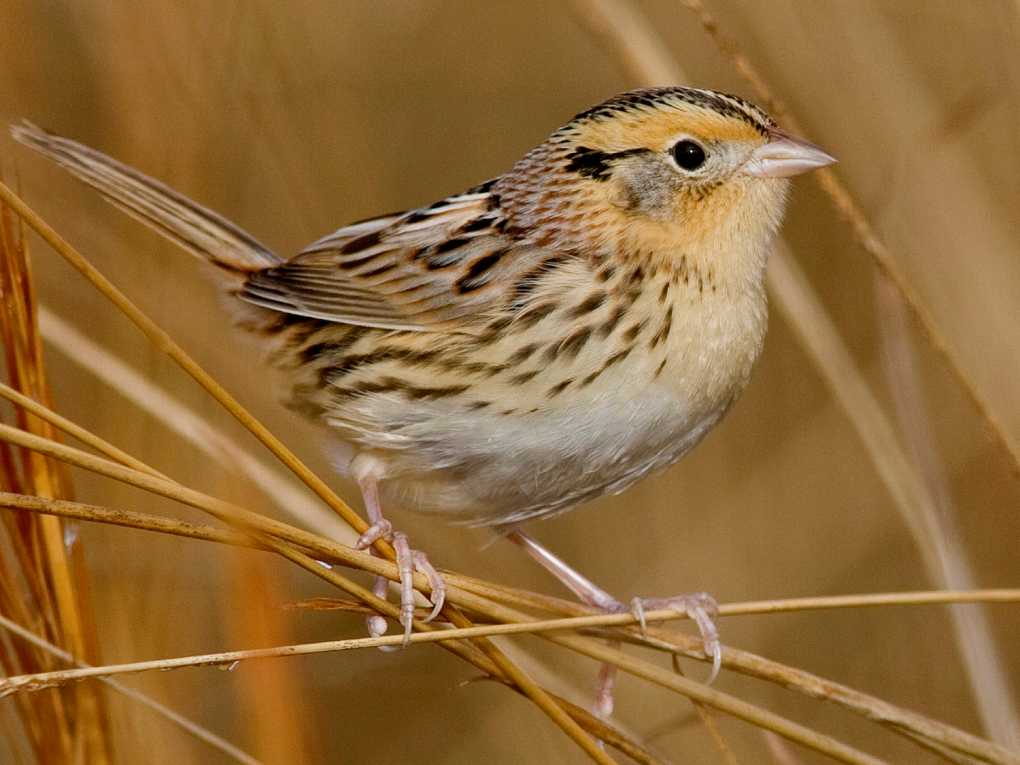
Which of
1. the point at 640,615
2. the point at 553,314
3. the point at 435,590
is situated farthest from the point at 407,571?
the point at 553,314

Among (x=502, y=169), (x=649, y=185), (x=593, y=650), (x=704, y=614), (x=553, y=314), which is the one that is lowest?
(x=704, y=614)

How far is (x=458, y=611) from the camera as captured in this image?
7.20 feet

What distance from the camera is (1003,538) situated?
4.24 meters

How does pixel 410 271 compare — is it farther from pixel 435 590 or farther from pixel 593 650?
pixel 593 650

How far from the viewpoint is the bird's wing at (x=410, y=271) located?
2812 millimetres

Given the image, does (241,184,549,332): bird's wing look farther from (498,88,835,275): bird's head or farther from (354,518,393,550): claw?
(354,518,393,550): claw

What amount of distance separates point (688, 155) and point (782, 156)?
18 cm

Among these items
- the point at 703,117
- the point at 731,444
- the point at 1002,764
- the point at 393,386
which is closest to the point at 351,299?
the point at 393,386

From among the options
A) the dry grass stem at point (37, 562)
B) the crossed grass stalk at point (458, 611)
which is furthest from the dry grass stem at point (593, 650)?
the dry grass stem at point (37, 562)

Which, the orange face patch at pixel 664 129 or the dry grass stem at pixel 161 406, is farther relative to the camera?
the orange face patch at pixel 664 129

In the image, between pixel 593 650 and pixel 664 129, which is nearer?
pixel 593 650

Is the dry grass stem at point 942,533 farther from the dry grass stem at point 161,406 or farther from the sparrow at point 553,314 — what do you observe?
the dry grass stem at point 161,406

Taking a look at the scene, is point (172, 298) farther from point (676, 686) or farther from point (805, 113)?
point (805, 113)

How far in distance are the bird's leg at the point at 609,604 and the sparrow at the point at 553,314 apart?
3cm
